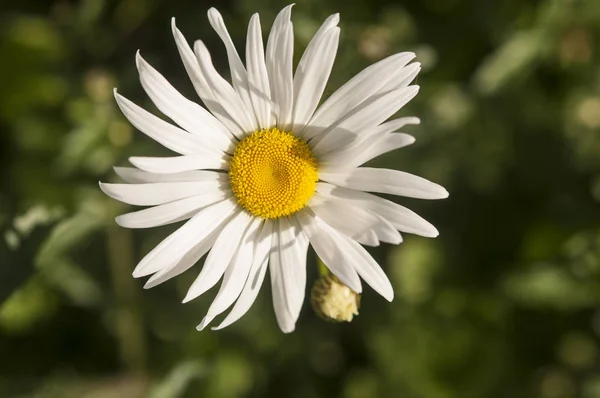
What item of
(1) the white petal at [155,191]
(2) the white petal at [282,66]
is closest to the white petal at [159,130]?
(1) the white petal at [155,191]

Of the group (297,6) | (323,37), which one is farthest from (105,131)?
(323,37)

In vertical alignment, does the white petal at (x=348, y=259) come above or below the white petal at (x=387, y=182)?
below

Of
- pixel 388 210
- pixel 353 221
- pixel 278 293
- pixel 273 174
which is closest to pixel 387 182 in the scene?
pixel 388 210

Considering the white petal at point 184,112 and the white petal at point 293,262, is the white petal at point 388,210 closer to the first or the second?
the white petal at point 293,262

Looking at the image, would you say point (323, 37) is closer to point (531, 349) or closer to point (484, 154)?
point (484, 154)

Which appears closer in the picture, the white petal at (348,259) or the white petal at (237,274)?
the white petal at (348,259)

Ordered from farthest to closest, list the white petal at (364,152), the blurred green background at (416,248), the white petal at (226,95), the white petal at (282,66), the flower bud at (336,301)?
1. the blurred green background at (416,248)
2. the flower bud at (336,301)
3. the white petal at (226,95)
4. the white petal at (282,66)
5. the white petal at (364,152)
